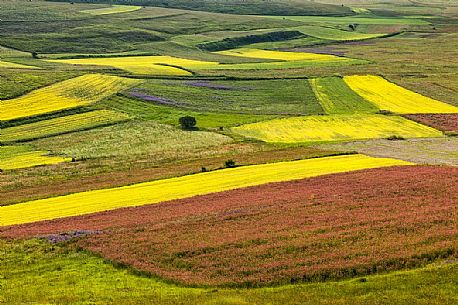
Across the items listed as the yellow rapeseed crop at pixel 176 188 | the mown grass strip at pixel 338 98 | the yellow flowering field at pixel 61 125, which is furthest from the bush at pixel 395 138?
the yellow flowering field at pixel 61 125

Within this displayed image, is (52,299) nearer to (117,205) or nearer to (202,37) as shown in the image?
(117,205)

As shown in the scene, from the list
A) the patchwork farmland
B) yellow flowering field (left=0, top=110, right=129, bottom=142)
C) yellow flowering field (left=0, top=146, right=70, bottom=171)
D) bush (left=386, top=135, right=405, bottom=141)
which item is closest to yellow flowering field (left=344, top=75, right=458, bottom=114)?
the patchwork farmland

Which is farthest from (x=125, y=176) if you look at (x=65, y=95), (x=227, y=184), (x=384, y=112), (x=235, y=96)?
(x=235, y=96)

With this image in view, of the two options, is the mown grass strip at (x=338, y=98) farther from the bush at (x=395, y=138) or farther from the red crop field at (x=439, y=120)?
the bush at (x=395, y=138)

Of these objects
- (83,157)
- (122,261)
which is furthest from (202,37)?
(122,261)

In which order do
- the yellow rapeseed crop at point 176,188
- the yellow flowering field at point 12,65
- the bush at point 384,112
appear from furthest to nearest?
1. the yellow flowering field at point 12,65
2. the bush at point 384,112
3. the yellow rapeseed crop at point 176,188

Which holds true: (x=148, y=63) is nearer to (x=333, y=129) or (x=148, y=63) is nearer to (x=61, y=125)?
(x=61, y=125)
